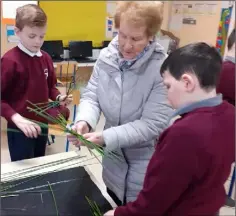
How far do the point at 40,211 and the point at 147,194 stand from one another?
48 centimetres

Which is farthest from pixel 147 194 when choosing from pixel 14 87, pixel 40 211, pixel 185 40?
pixel 185 40

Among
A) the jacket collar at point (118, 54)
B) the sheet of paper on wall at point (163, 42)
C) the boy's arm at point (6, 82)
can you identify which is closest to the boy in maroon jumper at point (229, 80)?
the sheet of paper on wall at point (163, 42)

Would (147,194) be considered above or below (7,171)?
above

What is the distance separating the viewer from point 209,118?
0.67m

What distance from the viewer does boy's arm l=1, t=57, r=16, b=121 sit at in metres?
1.29

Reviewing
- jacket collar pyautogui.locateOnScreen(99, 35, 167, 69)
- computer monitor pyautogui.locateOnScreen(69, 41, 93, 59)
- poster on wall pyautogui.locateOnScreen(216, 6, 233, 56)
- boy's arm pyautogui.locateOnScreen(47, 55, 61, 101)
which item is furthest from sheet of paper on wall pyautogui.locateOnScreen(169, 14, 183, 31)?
jacket collar pyautogui.locateOnScreen(99, 35, 167, 69)

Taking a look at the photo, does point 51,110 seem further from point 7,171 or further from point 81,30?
point 81,30

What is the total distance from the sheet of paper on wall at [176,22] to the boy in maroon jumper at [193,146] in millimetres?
4104

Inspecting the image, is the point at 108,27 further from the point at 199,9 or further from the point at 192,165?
the point at 192,165

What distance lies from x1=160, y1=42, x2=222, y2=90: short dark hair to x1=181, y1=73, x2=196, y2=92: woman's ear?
1cm

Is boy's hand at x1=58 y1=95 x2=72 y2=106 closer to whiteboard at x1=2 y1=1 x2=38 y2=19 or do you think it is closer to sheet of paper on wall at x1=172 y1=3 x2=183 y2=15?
whiteboard at x1=2 y1=1 x2=38 y2=19

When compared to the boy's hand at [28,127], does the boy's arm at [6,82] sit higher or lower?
higher

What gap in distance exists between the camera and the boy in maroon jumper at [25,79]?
4.27ft

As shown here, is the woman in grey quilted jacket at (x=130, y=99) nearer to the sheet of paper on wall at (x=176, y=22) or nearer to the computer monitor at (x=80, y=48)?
the computer monitor at (x=80, y=48)
